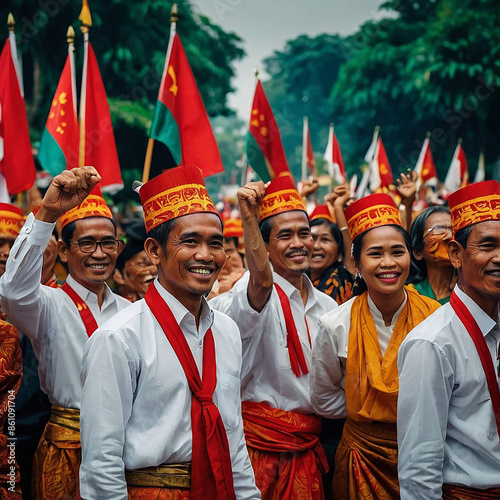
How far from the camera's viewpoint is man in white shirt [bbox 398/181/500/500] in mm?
2781

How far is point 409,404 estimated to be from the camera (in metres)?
2.87

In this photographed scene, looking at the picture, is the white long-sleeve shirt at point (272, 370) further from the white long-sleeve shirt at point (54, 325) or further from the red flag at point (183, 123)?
the red flag at point (183, 123)

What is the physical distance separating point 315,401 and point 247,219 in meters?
1.20

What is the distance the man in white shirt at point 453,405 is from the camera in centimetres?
278

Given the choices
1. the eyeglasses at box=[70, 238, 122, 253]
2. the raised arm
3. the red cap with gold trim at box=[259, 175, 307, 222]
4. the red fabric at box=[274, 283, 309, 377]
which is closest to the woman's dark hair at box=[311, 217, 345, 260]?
the red cap with gold trim at box=[259, 175, 307, 222]

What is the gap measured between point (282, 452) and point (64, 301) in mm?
1541

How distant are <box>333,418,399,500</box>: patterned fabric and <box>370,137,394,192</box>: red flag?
6034mm

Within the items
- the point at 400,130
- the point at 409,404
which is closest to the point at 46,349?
the point at 409,404

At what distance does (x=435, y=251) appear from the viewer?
4.58 m

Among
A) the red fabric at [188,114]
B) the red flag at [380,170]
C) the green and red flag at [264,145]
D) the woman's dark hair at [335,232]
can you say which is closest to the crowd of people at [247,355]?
the woman's dark hair at [335,232]

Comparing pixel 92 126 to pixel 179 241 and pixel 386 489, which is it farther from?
pixel 386 489

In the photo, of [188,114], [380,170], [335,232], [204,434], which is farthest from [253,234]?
[380,170]

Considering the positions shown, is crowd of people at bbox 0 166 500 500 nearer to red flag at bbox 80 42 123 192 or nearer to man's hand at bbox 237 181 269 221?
man's hand at bbox 237 181 269 221

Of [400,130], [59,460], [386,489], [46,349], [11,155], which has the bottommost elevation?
[386,489]
